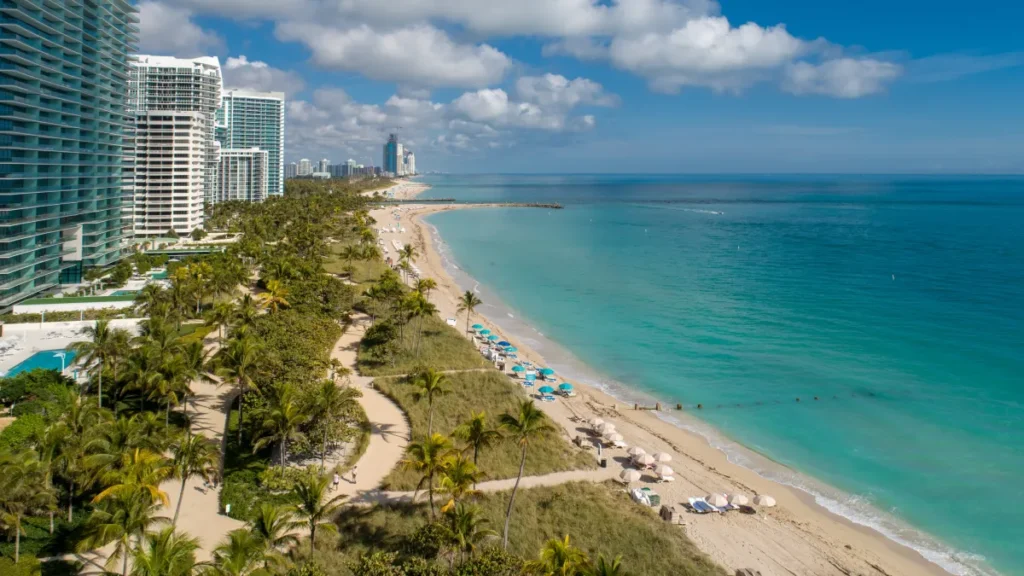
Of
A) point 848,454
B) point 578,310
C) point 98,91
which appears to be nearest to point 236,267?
point 98,91

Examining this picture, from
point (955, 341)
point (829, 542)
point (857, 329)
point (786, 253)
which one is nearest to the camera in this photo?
point (829, 542)

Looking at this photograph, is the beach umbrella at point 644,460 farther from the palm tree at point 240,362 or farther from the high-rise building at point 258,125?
the high-rise building at point 258,125

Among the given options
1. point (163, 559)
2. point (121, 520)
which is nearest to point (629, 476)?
point (163, 559)

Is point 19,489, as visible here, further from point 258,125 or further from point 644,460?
point 258,125

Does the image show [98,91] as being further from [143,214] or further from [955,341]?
[955,341]

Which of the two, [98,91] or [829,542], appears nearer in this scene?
[829,542]

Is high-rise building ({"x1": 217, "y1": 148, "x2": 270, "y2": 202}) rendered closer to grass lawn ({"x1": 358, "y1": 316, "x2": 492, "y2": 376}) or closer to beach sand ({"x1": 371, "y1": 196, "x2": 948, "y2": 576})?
grass lawn ({"x1": 358, "y1": 316, "x2": 492, "y2": 376})

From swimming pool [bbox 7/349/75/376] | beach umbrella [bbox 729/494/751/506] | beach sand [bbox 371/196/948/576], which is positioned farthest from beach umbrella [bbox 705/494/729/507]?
swimming pool [bbox 7/349/75/376]
